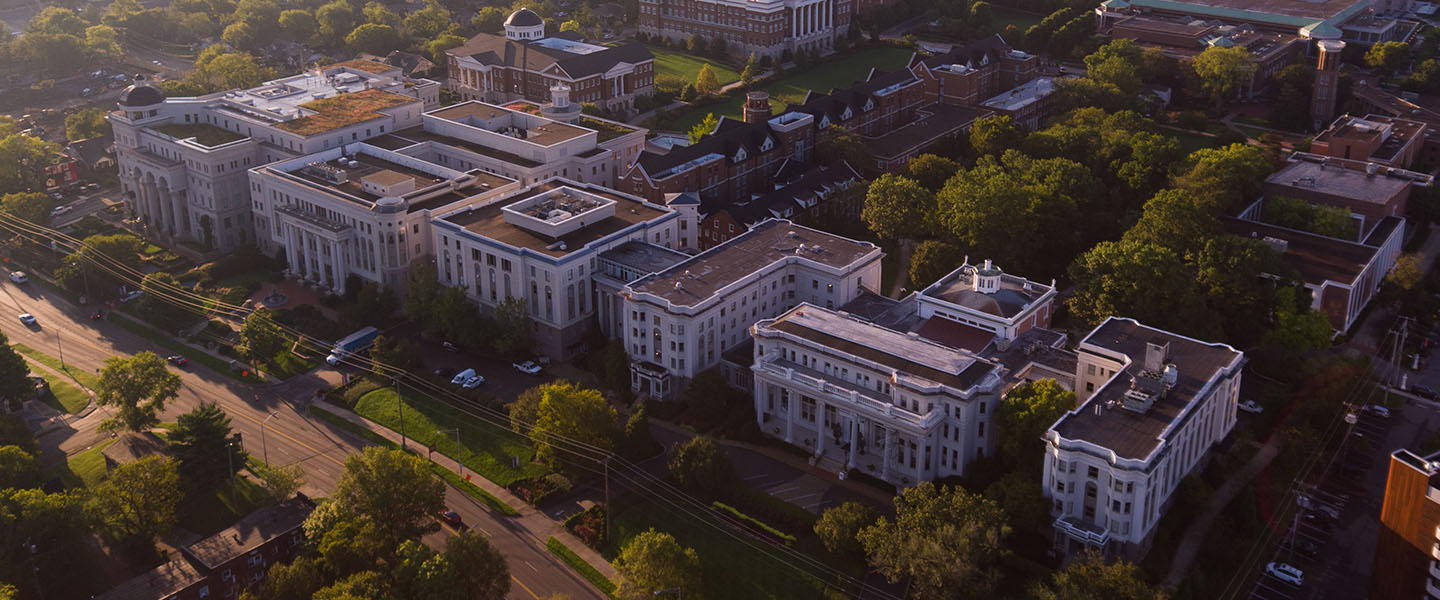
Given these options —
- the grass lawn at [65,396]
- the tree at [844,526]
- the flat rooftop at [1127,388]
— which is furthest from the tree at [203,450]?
the flat rooftop at [1127,388]

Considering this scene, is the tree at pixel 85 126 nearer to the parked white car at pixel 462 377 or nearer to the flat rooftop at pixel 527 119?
the flat rooftop at pixel 527 119

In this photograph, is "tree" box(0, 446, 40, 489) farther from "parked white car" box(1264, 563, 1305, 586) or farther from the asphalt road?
"parked white car" box(1264, 563, 1305, 586)

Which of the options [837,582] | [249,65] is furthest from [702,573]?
[249,65]

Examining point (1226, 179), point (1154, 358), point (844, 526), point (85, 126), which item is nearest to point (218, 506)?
point (844, 526)

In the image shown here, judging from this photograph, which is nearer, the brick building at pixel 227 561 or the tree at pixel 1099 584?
the tree at pixel 1099 584

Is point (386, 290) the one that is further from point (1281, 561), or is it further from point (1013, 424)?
point (1281, 561)

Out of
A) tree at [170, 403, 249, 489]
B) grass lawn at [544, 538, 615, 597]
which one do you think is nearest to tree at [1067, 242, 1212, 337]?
grass lawn at [544, 538, 615, 597]

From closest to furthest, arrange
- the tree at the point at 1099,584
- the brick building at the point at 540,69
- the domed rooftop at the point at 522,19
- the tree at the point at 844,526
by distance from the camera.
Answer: the tree at the point at 1099,584 → the tree at the point at 844,526 → the brick building at the point at 540,69 → the domed rooftop at the point at 522,19
